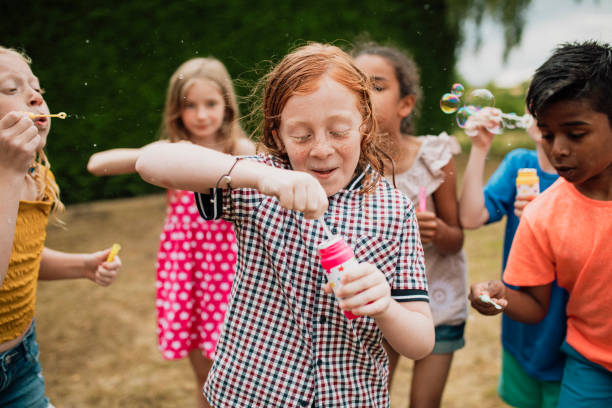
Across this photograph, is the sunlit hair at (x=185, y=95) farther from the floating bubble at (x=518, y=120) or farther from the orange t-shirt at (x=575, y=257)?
the orange t-shirt at (x=575, y=257)

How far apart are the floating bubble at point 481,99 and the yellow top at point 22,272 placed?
65.5 inches

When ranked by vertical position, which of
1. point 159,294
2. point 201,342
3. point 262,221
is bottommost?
point 201,342

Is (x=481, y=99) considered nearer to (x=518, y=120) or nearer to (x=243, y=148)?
(x=518, y=120)

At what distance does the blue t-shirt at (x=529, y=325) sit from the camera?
6.28ft

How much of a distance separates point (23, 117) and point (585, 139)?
1529 mm

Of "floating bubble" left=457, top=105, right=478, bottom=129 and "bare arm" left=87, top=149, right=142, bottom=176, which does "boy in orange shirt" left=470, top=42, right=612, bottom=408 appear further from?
"bare arm" left=87, top=149, right=142, bottom=176

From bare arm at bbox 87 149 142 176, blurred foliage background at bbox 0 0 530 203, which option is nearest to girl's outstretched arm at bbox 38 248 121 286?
bare arm at bbox 87 149 142 176

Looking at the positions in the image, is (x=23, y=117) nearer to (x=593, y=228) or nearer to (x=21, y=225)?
(x=21, y=225)

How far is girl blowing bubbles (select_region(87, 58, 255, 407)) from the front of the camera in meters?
2.50

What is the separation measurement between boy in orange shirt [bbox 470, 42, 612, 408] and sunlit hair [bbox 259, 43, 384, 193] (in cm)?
51

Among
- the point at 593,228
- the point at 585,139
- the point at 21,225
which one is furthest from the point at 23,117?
the point at 593,228

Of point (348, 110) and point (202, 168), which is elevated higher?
point (348, 110)

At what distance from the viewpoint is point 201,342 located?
2.55 meters

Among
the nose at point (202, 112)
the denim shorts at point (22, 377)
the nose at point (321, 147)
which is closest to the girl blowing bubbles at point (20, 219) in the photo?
the denim shorts at point (22, 377)
